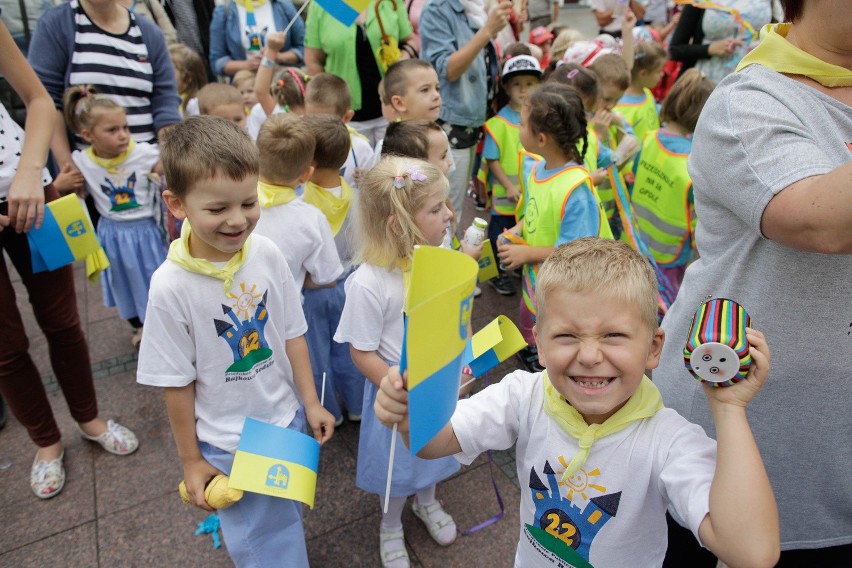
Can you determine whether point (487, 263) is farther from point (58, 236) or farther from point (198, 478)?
point (58, 236)

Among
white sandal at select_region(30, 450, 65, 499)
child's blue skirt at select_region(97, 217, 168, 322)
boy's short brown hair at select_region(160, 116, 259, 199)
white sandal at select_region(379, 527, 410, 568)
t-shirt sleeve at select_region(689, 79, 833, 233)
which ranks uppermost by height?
t-shirt sleeve at select_region(689, 79, 833, 233)

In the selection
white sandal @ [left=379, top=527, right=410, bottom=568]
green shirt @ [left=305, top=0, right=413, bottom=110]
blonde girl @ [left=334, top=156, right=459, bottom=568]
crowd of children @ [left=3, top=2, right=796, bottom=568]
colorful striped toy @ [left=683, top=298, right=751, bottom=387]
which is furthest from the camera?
green shirt @ [left=305, top=0, right=413, bottom=110]

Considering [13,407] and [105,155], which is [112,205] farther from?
[13,407]

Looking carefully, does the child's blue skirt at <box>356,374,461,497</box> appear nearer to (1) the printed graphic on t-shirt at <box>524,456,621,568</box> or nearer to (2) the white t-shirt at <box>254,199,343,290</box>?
(2) the white t-shirt at <box>254,199,343,290</box>

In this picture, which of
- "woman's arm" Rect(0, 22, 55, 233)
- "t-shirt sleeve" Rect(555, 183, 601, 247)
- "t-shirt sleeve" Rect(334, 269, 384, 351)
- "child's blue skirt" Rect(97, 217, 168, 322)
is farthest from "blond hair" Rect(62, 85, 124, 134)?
"t-shirt sleeve" Rect(555, 183, 601, 247)

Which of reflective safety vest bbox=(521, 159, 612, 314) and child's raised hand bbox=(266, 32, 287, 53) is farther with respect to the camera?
child's raised hand bbox=(266, 32, 287, 53)

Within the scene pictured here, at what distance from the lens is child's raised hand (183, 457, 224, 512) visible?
5.91 feet

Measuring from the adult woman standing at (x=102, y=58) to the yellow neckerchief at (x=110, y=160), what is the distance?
96 mm

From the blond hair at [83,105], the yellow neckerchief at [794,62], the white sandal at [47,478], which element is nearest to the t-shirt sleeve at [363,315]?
the yellow neckerchief at [794,62]

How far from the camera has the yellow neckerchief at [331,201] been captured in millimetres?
2920

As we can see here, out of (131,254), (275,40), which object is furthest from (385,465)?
(275,40)

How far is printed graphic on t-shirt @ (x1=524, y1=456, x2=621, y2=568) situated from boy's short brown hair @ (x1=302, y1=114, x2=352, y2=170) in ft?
6.46

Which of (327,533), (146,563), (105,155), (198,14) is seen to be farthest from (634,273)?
(198,14)

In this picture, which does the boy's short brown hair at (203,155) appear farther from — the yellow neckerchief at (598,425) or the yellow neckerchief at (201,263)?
the yellow neckerchief at (598,425)
